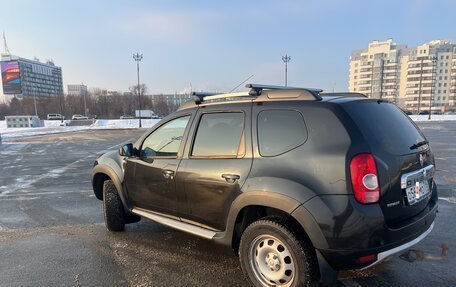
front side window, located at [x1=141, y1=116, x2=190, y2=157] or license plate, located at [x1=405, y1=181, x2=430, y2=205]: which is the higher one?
front side window, located at [x1=141, y1=116, x2=190, y2=157]

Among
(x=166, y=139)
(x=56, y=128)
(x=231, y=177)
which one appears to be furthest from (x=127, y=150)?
(x=56, y=128)

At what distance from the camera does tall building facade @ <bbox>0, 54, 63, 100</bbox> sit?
62.8 m

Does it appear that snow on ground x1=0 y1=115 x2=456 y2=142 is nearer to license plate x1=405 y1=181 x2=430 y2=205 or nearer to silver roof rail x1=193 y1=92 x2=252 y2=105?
silver roof rail x1=193 y1=92 x2=252 y2=105

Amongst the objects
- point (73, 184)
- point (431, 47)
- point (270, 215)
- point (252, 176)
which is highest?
point (431, 47)

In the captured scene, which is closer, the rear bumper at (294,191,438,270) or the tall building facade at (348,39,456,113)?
the rear bumper at (294,191,438,270)

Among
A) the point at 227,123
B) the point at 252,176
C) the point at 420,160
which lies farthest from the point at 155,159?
the point at 420,160

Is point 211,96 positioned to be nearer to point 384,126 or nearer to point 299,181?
point 299,181

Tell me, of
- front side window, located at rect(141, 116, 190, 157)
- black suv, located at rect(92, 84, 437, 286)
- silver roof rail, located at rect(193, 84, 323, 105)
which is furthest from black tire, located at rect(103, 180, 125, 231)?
silver roof rail, located at rect(193, 84, 323, 105)

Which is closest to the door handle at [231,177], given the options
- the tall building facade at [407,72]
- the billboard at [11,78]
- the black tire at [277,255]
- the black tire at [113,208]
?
the black tire at [277,255]

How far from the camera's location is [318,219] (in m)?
2.52

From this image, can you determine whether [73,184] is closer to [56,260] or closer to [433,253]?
[56,260]

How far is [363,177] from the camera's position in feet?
8.07

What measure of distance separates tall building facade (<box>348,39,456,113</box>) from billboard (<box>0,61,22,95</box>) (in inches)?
4117

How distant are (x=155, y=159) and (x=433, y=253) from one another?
3.45 m
